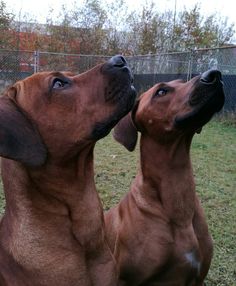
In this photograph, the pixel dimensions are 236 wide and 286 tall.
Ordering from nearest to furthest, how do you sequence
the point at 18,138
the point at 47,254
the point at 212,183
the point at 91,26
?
the point at 18,138 < the point at 47,254 < the point at 212,183 < the point at 91,26

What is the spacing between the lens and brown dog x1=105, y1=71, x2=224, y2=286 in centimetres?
298

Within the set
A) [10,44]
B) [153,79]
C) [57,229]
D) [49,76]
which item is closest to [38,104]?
[49,76]

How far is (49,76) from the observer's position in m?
2.41

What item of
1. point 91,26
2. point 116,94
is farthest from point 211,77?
point 91,26

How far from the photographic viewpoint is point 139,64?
1689cm

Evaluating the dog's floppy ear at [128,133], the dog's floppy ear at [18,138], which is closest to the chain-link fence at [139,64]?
the dog's floppy ear at [128,133]

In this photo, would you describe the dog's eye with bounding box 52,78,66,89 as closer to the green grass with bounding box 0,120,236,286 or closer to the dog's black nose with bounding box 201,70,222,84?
the dog's black nose with bounding box 201,70,222,84

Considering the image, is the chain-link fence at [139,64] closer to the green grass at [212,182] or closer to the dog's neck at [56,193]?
the green grass at [212,182]

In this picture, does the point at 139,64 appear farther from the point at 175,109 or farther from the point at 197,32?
the point at 175,109

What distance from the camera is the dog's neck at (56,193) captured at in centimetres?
229

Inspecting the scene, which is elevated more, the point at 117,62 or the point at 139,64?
the point at 117,62

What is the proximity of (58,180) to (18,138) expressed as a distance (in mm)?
341

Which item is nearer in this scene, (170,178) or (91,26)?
(170,178)

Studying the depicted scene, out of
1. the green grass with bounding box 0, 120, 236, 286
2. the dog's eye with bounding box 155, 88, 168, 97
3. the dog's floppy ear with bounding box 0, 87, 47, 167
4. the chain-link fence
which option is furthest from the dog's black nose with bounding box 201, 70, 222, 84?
the chain-link fence
